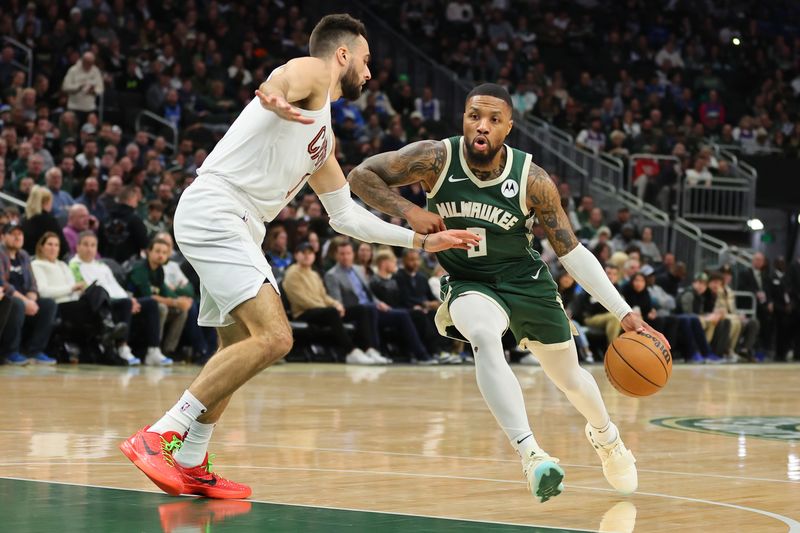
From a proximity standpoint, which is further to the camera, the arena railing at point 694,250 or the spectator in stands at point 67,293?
the arena railing at point 694,250

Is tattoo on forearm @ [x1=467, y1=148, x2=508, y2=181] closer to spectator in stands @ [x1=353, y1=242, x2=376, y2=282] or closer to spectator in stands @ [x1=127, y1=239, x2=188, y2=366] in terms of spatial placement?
spectator in stands @ [x1=127, y1=239, x2=188, y2=366]

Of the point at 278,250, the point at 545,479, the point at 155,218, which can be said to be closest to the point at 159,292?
the point at 155,218

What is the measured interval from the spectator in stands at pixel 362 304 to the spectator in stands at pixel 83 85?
4.51 meters

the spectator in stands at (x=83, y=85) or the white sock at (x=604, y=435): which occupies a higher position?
the spectator in stands at (x=83, y=85)

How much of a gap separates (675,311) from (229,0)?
9272 millimetres

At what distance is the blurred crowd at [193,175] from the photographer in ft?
46.1

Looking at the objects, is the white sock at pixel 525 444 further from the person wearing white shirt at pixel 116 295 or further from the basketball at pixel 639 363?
the person wearing white shirt at pixel 116 295

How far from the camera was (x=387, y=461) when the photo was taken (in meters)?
6.68

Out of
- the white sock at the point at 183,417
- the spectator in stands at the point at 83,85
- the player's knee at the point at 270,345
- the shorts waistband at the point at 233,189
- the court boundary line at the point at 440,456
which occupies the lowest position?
the court boundary line at the point at 440,456

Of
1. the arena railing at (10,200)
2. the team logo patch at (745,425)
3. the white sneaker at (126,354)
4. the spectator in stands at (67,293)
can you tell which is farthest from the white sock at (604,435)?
the arena railing at (10,200)

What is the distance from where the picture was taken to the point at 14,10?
19.5 meters

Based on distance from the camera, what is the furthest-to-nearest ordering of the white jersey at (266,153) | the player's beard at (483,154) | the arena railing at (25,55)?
the arena railing at (25,55) < the player's beard at (483,154) < the white jersey at (266,153)

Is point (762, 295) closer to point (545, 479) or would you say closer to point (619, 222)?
point (619, 222)

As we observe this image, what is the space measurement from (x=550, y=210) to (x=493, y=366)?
0.86 meters
